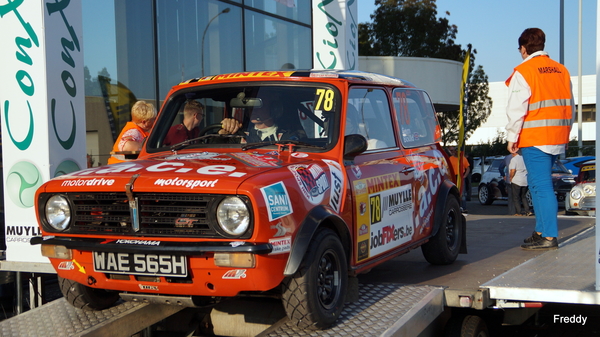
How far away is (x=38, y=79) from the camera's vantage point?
17.3 ft

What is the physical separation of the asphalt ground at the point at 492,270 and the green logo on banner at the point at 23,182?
2.89 metres

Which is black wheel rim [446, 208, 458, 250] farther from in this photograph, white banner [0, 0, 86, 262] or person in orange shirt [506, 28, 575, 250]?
white banner [0, 0, 86, 262]

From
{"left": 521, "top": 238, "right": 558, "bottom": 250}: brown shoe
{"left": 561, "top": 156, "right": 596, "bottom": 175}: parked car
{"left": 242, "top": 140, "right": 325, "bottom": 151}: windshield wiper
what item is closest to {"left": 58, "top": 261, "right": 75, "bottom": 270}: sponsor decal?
{"left": 242, "top": 140, "right": 325, "bottom": 151}: windshield wiper

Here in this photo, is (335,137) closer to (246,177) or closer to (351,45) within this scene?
(246,177)

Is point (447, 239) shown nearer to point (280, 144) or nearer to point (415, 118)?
point (415, 118)

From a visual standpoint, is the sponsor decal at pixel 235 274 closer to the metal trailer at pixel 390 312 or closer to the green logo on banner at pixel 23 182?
the metal trailer at pixel 390 312

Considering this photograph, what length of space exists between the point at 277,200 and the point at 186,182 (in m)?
0.50

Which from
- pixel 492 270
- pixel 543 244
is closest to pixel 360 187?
pixel 492 270

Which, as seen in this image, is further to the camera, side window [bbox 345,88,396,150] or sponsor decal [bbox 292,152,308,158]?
side window [bbox 345,88,396,150]

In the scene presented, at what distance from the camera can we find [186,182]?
3377 millimetres

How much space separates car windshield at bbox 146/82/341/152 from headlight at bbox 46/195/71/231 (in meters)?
1.04

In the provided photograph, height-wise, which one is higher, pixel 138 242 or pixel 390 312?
pixel 138 242

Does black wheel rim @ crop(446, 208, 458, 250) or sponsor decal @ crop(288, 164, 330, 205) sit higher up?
Result: sponsor decal @ crop(288, 164, 330, 205)

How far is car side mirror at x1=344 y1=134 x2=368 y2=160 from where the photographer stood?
13.9ft
